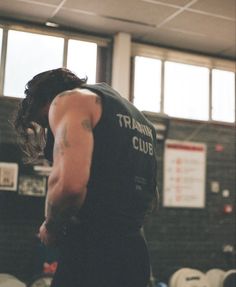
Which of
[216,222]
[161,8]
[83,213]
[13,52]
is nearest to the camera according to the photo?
[83,213]

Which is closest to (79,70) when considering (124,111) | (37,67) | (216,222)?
(37,67)

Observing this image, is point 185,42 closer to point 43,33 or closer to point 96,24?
point 96,24

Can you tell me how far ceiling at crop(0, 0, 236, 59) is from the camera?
434 cm

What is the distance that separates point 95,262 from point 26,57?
3.68 m

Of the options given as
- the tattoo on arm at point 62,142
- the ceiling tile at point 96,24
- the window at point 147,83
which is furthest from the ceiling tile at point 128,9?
the tattoo on arm at point 62,142

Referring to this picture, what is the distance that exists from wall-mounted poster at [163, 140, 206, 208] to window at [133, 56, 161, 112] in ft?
1.72

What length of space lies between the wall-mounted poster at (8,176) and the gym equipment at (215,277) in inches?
98.1

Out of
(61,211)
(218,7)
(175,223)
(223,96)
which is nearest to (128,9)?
(218,7)

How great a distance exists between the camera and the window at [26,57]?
472cm

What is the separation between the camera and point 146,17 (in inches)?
182

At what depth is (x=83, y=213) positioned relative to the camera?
1.47 m

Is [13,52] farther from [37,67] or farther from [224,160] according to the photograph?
[224,160]

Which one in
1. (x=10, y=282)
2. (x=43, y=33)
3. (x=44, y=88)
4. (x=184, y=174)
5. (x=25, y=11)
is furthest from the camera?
(x=184, y=174)

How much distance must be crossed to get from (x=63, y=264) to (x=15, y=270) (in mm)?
3266
